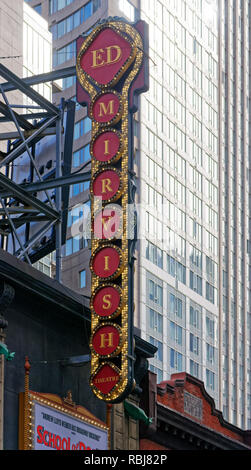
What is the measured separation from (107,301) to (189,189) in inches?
3483

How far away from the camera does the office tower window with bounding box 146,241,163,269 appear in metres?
112

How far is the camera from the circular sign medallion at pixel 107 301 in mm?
36906

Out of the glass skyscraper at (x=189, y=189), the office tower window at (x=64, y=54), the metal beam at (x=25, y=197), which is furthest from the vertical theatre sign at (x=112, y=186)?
the office tower window at (x=64, y=54)

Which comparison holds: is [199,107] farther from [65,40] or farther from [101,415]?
[101,415]

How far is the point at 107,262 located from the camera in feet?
123

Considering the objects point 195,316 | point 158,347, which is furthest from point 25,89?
point 195,316

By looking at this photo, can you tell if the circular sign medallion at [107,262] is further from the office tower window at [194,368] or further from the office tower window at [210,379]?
the office tower window at [210,379]

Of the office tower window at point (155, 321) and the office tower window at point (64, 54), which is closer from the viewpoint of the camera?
the office tower window at point (155, 321)

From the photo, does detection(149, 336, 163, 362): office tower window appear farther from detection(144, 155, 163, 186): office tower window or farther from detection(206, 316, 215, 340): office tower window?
detection(144, 155, 163, 186): office tower window

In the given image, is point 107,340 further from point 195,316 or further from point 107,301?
point 195,316

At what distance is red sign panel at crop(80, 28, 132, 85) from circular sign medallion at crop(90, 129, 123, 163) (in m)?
2.04

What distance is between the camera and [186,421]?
45.9 meters
